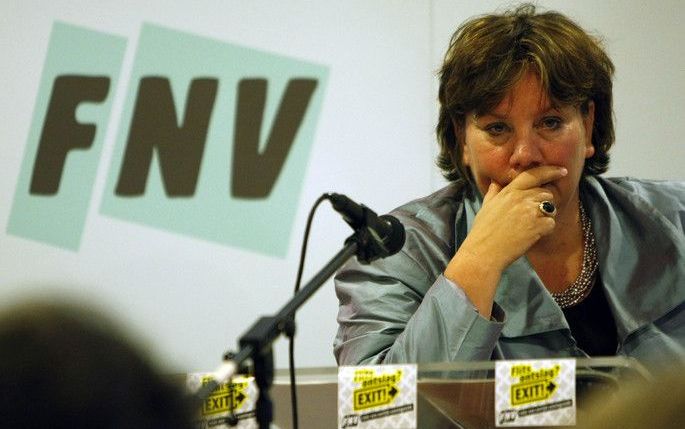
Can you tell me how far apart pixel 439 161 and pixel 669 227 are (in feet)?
1.65

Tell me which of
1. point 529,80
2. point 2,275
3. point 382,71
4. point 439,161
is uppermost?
point 382,71

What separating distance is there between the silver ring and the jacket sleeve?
20 centimetres

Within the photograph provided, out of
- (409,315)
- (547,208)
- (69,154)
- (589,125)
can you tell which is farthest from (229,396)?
(69,154)

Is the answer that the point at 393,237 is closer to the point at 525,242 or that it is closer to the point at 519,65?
the point at 525,242

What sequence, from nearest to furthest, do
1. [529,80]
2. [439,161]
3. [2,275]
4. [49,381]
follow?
[49,381], [529,80], [439,161], [2,275]

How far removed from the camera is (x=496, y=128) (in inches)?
77.2

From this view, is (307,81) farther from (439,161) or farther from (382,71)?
(439,161)

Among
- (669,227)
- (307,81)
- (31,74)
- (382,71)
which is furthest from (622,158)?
(31,74)

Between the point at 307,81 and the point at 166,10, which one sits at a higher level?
the point at 166,10

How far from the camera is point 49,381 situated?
486 mm

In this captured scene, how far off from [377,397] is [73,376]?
872mm

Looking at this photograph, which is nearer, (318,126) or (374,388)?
(374,388)

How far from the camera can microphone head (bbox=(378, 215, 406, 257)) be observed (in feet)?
4.52

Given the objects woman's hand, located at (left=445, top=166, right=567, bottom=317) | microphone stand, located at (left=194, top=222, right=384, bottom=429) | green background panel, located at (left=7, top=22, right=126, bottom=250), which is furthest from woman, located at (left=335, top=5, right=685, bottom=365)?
green background panel, located at (left=7, top=22, right=126, bottom=250)
